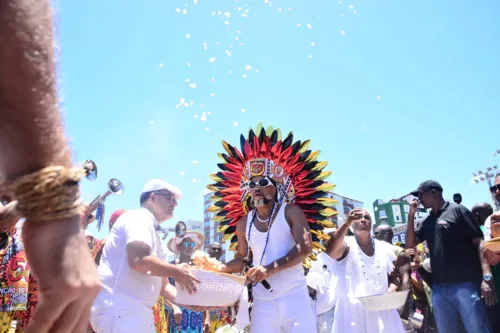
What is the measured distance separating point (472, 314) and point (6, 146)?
495cm

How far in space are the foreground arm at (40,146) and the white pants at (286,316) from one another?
9.02ft

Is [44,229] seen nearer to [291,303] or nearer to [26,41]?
[26,41]

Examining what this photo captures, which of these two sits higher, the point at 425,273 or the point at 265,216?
the point at 265,216

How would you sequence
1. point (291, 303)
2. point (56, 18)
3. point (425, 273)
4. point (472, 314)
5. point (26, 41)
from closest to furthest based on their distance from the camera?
point (26, 41), point (56, 18), point (291, 303), point (472, 314), point (425, 273)

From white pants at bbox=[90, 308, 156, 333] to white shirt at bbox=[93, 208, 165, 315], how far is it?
0.03m

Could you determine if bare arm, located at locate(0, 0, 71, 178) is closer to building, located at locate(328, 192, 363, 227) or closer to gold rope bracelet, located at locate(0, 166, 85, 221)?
gold rope bracelet, located at locate(0, 166, 85, 221)

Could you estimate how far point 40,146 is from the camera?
0.83 metres

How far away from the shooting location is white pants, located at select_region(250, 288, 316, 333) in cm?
332

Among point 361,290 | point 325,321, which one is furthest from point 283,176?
point 325,321

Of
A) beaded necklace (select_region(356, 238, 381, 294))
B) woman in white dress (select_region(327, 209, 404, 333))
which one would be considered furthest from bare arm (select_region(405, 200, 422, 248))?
beaded necklace (select_region(356, 238, 381, 294))

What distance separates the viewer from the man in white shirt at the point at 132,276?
3086 millimetres

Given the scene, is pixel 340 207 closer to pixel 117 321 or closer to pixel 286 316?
pixel 286 316

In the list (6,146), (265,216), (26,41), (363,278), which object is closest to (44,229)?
(6,146)

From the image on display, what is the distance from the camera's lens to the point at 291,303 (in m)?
3.38
